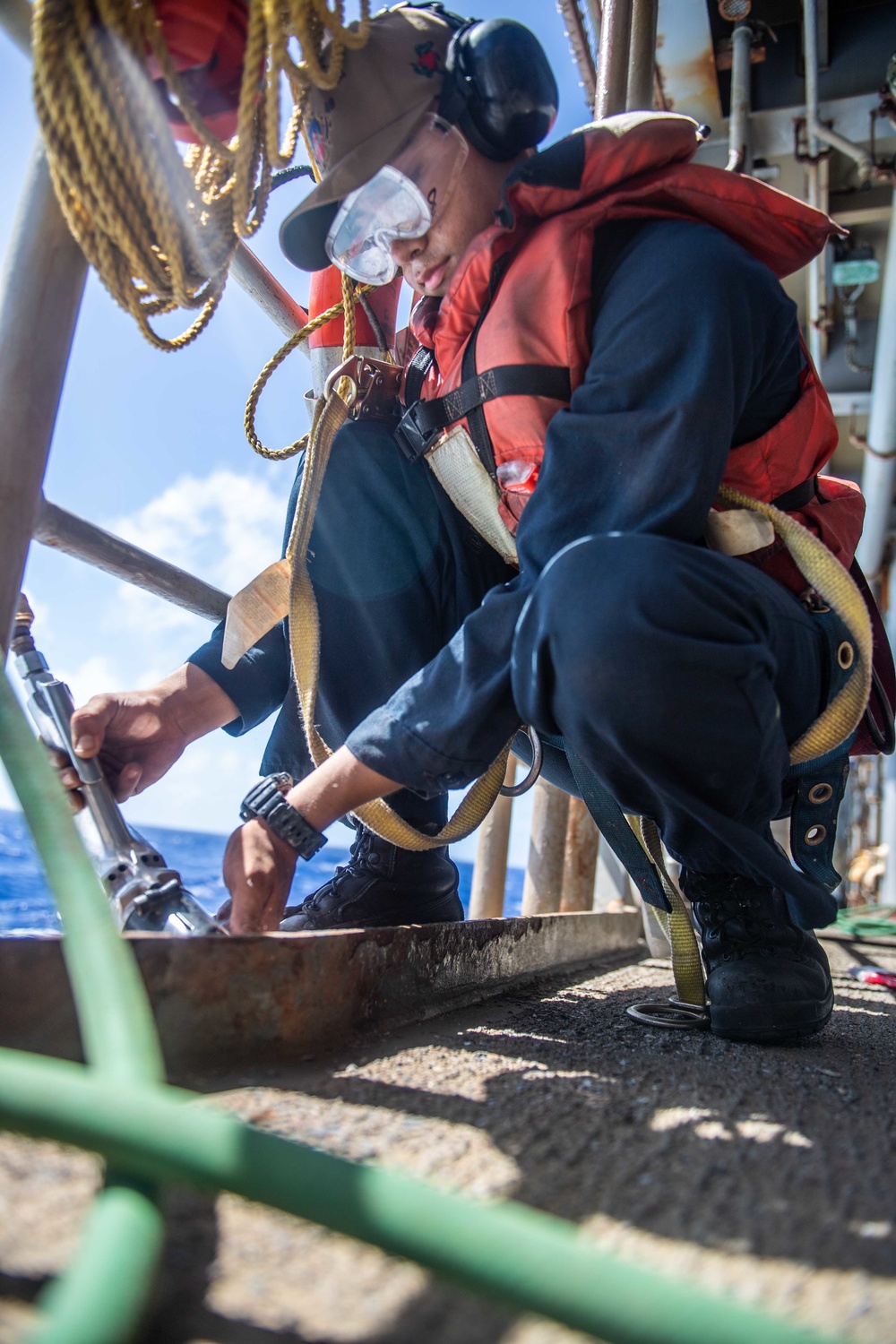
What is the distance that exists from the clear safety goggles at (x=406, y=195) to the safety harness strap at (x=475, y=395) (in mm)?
239

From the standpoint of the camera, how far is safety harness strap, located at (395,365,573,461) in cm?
107

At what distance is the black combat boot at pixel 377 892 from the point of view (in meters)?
1.37

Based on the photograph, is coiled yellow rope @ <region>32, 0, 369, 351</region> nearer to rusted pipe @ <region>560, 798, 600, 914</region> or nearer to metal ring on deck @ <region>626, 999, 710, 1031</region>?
metal ring on deck @ <region>626, 999, 710, 1031</region>

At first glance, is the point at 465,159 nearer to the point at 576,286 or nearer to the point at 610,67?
the point at 576,286

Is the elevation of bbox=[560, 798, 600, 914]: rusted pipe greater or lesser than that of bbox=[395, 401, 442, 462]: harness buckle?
lesser

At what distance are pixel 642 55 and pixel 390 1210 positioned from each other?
8.16 feet

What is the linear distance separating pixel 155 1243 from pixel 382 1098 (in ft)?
1.25

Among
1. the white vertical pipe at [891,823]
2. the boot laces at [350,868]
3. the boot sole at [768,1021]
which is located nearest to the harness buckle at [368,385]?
the boot laces at [350,868]

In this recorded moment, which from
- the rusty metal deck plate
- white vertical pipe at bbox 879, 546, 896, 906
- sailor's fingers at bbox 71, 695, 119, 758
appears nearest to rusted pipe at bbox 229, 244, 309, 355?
sailor's fingers at bbox 71, 695, 119, 758

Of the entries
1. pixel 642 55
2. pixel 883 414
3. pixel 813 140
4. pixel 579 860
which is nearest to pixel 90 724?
pixel 579 860

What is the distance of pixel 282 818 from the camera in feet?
3.14

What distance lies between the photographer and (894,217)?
3.51m

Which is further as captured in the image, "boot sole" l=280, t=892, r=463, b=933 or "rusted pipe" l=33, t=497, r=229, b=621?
"boot sole" l=280, t=892, r=463, b=933

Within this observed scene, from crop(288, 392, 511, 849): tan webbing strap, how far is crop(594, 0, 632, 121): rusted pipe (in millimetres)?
1235
